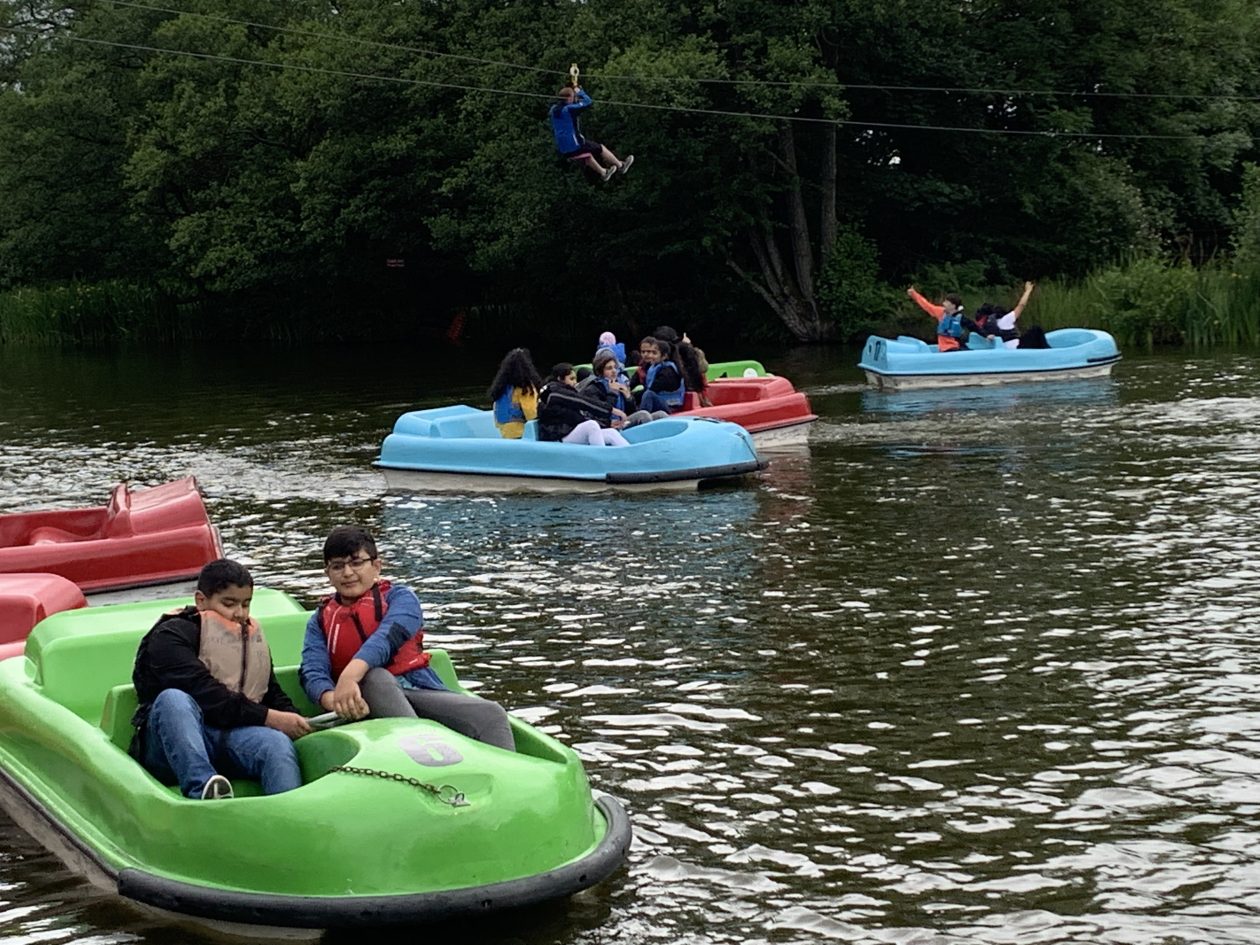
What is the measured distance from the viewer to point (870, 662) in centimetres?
960

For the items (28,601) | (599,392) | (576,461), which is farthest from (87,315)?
(28,601)

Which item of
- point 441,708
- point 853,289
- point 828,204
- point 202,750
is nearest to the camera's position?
point 202,750

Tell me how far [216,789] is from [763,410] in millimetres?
12940

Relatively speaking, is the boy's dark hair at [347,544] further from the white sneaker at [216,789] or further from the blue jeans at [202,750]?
the white sneaker at [216,789]

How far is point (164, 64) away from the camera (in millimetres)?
48875

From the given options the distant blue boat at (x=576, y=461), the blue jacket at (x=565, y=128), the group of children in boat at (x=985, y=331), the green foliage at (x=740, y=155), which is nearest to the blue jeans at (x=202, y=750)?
the distant blue boat at (x=576, y=461)

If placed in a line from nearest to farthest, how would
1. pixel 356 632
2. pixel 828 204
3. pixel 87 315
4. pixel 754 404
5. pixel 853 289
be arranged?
pixel 356 632 → pixel 754 404 → pixel 853 289 → pixel 828 204 → pixel 87 315

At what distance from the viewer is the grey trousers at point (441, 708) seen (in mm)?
6734

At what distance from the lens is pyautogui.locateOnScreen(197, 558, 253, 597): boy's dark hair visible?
6.72 meters

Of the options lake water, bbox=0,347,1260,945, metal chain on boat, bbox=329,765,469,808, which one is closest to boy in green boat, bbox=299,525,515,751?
metal chain on boat, bbox=329,765,469,808

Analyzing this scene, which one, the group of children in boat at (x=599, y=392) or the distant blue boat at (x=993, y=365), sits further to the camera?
the distant blue boat at (x=993, y=365)

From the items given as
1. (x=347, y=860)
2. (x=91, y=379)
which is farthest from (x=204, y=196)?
(x=347, y=860)

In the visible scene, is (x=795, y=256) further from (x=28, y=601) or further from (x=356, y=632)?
(x=356, y=632)

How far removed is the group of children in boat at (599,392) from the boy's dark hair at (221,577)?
377 inches
